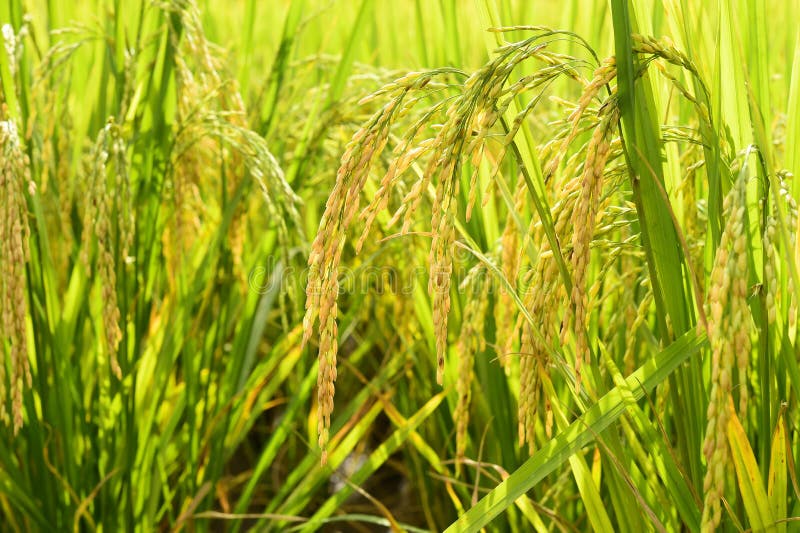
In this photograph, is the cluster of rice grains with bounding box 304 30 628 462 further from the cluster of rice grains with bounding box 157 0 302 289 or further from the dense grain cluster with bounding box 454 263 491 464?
the cluster of rice grains with bounding box 157 0 302 289

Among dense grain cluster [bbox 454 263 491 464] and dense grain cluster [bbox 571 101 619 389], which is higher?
dense grain cluster [bbox 571 101 619 389]

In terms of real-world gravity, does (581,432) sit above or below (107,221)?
below

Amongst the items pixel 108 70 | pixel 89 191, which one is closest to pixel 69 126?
pixel 108 70

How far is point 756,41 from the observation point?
131cm

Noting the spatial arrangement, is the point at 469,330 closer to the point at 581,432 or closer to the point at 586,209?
the point at 581,432

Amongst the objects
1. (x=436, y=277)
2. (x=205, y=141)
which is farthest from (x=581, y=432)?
(x=205, y=141)

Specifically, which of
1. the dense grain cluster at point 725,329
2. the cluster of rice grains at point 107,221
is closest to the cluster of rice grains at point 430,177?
the dense grain cluster at point 725,329

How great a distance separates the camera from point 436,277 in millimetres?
956

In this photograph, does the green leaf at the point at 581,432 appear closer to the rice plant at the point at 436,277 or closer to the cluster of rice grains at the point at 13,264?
the rice plant at the point at 436,277

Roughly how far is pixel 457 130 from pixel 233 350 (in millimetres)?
1121

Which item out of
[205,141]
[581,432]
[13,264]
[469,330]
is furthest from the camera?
[205,141]

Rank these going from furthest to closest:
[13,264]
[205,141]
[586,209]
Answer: [205,141] < [13,264] < [586,209]

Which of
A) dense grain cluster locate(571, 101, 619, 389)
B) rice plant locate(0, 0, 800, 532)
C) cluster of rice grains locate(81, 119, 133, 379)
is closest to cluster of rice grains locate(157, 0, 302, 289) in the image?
rice plant locate(0, 0, 800, 532)

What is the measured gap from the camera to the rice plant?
39.0 inches
